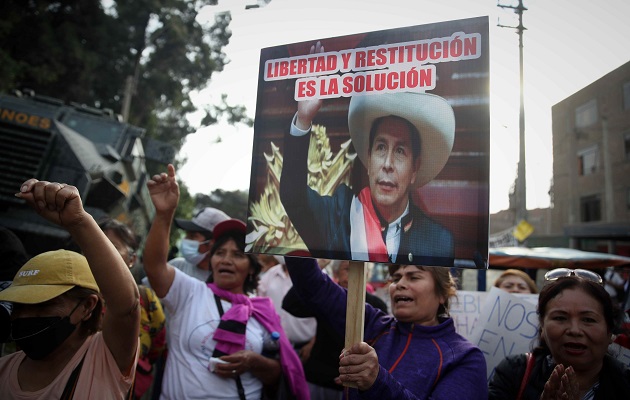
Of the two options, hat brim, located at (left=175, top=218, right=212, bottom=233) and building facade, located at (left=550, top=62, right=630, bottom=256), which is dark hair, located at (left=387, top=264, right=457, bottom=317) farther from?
hat brim, located at (left=175, top=218, right=212, bottom=233)

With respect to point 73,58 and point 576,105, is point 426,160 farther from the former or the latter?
point 73,58

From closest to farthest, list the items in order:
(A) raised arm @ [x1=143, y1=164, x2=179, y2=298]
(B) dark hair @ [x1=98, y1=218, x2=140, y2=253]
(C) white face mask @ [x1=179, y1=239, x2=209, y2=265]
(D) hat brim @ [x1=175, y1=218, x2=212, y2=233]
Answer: (A) raised arm @ [x1=143, y1=164, x2=179, y2=298]
(B) dark hair @ [x1=98, y1=218, x2=140, y2=253]
(C) white face mask @ [x1=179, y1=239, x2=209, y2=265]
(D) hat brim @ [x1=175, y1=218, x2=212, y2=233]

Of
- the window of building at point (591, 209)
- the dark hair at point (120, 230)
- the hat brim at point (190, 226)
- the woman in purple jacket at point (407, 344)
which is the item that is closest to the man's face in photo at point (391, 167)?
the woman in purple jacket at point (407, 344)

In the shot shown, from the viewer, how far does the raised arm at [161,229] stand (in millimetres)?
2396

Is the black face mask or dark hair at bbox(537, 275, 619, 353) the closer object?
the black face mask

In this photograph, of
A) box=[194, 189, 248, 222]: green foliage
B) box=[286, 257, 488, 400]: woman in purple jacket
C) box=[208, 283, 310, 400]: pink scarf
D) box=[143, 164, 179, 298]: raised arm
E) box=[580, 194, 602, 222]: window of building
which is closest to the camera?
box=[286, 257, 488, 400]: woman in purple jacket

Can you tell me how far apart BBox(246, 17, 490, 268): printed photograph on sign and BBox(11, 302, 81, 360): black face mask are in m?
0.86

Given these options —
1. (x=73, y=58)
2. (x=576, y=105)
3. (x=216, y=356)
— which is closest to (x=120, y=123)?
(x=216, y=356)

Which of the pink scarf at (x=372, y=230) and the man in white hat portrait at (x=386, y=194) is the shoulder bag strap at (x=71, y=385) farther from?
the pink scarf at (x=372, y=230)

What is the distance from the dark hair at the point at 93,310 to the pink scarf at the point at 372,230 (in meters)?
1.20

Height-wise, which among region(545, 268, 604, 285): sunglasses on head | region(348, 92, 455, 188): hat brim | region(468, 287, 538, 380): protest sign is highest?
region(348, 92, 455, 188): hat brim

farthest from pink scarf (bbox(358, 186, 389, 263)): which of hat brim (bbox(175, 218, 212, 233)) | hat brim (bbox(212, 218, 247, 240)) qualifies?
hat brim (bbox(175, 218, 212, 233))

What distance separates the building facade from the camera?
12.2 ft

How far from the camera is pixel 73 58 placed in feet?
56.9
